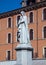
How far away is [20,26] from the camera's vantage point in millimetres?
20031

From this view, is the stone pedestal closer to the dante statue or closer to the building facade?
the dante statue

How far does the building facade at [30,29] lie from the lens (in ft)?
149

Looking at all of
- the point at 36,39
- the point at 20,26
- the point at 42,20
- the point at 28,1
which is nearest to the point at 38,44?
the point at 36,39

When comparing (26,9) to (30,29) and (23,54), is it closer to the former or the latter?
(30,29)

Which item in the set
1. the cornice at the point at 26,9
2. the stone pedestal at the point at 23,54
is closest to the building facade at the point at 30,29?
the cornice at the point at 26,9

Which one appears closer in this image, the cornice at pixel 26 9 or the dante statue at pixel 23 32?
the dante statue at pixel 23 32

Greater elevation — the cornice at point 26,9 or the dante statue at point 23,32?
the cornice at point 26,9

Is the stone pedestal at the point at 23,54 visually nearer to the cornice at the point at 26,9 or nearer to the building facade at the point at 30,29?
the building facade at the point at 30,29

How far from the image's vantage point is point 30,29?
1866 inches

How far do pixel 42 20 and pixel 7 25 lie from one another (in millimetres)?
9290

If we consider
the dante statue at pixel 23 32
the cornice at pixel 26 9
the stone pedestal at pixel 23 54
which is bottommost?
the stone pedestal at pixel 23 54

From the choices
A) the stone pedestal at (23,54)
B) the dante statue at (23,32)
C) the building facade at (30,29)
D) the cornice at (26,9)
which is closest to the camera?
the stone pedestal at (23,54)

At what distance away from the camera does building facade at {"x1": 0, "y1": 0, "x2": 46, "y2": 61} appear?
45.3m

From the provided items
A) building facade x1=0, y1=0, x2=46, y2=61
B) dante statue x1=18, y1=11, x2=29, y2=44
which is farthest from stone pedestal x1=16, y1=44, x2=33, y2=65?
building facade x1=0, y1=0, x2=46, y2=61
